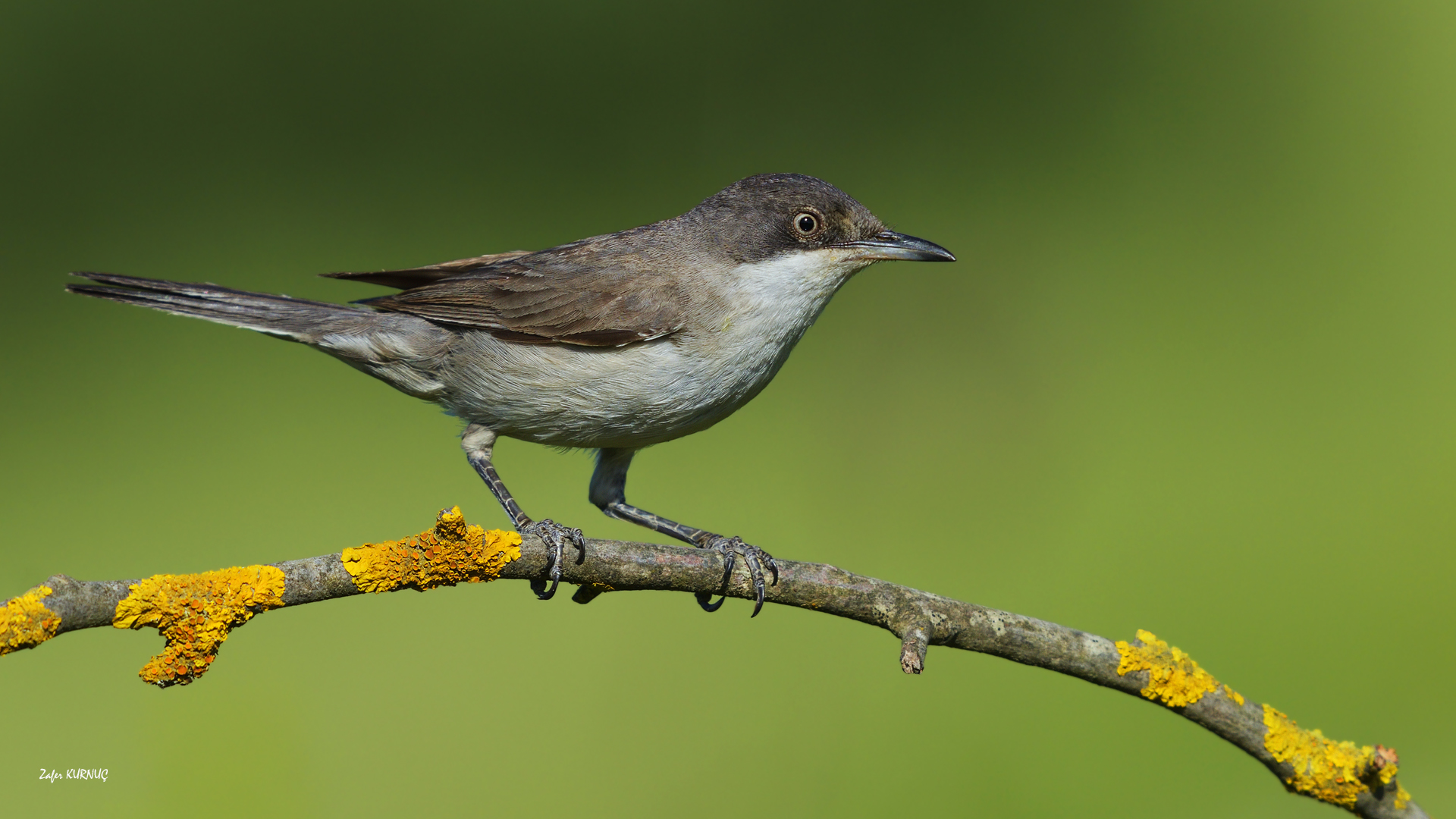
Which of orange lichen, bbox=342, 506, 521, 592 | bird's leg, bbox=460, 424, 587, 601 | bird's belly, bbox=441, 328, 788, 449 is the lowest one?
orange lichen, bbox=342, 506, 521, 592

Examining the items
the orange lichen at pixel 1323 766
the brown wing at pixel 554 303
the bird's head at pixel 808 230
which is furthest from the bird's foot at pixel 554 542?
the orange lichen at pixel 1323 766

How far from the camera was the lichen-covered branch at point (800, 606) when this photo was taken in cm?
160

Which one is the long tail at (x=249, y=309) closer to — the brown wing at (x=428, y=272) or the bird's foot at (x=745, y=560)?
the brown wing at (x=428, y=272)

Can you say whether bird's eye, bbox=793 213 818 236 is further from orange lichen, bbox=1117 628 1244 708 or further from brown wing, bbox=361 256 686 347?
orange lichen, bbox=1117 628 1244 708

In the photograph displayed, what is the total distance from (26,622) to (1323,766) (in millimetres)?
2469

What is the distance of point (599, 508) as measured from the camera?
320 cm

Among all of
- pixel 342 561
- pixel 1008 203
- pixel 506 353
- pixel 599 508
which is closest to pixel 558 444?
pixel 506 353

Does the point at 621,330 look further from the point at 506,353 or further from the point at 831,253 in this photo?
the point at 831,253

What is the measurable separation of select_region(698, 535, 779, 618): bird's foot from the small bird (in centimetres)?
1

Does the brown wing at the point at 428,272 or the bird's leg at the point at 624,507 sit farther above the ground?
the brown wing at the point at 428,272

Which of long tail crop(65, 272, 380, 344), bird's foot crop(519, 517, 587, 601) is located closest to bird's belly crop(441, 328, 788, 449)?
bird's foot crop(519, 517, 587, 601)

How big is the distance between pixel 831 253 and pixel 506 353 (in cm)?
98

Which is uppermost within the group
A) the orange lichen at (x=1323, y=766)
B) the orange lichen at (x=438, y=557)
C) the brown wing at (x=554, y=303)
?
the brown wing at (x=554, y=303)

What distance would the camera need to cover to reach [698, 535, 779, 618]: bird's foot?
214cm
